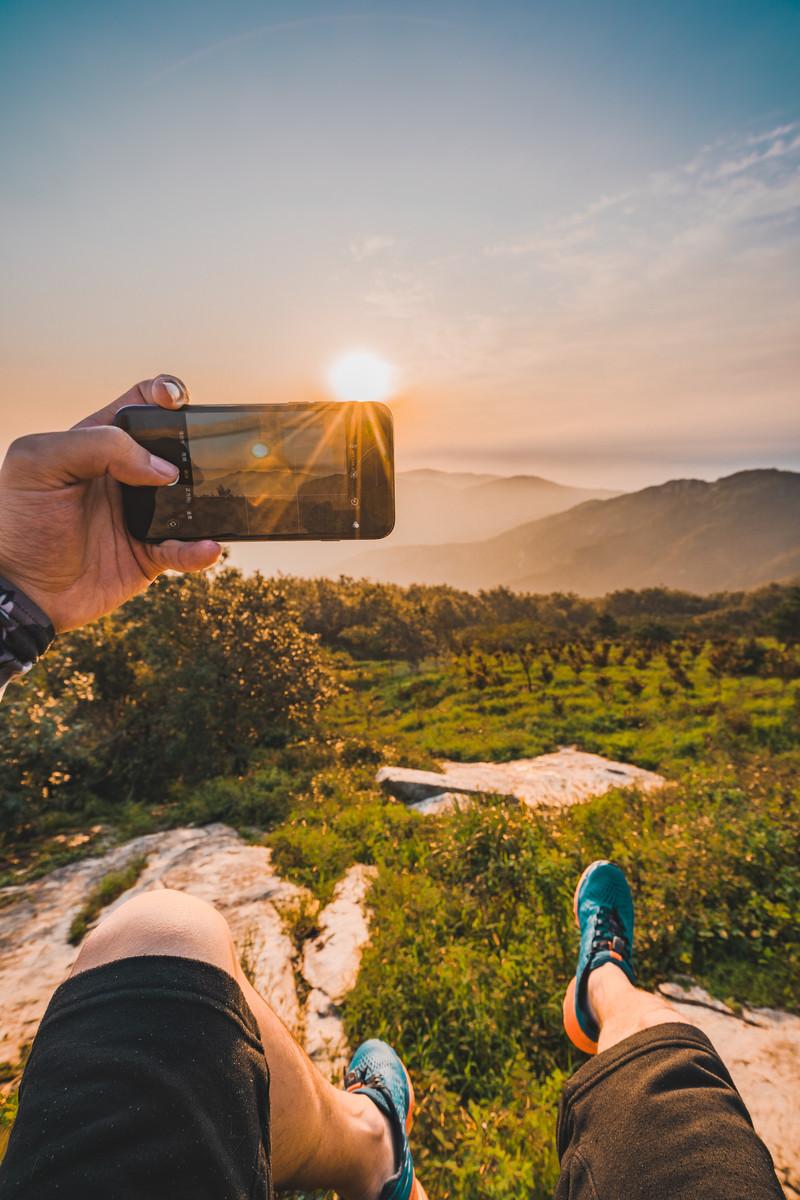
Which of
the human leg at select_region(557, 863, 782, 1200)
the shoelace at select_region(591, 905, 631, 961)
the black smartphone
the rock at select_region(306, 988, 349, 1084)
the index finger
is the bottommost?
the rock at select_region(306, 988, 349, 1084)

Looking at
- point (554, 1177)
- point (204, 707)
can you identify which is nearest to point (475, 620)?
point (204, 707)

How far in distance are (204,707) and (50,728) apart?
2.34 m

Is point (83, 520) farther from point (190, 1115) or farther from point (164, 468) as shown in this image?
point (190, 1115)

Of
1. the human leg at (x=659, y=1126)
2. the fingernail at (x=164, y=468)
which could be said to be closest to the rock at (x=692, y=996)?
the human leg at (x=659, y=1126)

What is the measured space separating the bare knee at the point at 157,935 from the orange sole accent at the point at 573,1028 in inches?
97.2

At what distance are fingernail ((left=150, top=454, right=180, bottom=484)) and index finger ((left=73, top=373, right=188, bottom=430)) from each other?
0.24 meters

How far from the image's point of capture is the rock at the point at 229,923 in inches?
134

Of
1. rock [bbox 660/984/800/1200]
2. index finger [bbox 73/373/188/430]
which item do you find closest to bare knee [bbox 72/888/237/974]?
index finger [bbox 73/373/188/430]

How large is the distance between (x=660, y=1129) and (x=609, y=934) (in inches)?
79.7

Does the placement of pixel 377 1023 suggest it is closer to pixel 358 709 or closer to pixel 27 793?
pixel 27 793

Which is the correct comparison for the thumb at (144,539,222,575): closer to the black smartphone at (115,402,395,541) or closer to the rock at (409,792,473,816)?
the black smartphone at (115,402,395,541)

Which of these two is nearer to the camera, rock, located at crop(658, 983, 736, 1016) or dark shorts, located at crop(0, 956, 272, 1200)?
dark shorts, located at crop(0, 956, 272, 1200)

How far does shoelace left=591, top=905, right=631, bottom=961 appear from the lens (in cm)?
344

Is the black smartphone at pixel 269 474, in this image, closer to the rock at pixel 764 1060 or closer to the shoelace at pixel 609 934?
the shoelace at pixel 609 934
